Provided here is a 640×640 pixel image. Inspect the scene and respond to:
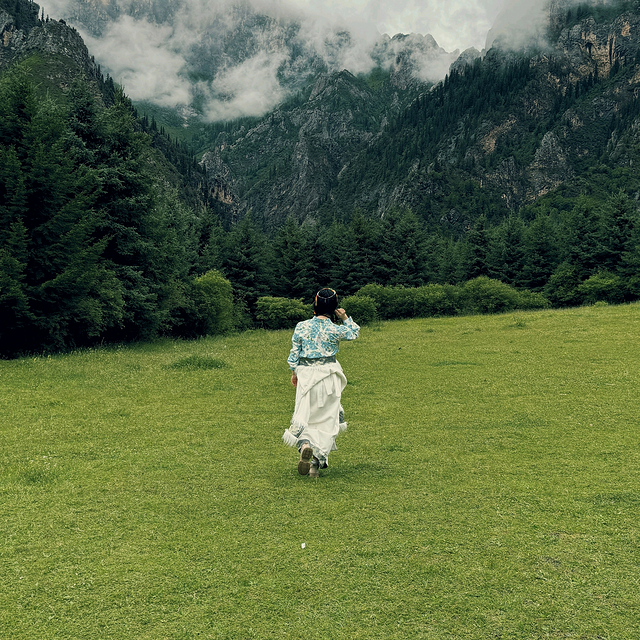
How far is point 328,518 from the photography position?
6.20 meters

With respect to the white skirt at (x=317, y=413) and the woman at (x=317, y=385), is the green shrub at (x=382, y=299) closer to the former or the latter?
the woman at (x=317, y=385)

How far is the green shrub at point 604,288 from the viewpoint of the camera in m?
45.7

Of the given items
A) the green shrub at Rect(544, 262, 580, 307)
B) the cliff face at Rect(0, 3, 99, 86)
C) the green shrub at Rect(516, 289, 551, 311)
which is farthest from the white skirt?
the cliff face at Rect(0, 3, 99, 86)

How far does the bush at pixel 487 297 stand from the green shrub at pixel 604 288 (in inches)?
308

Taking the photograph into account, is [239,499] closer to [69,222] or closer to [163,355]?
[163,355]

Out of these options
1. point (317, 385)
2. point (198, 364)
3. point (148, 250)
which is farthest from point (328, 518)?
point (148, 250)

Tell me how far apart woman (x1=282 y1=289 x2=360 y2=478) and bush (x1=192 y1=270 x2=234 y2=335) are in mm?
31184

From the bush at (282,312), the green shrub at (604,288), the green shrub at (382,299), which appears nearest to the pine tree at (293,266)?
the bush at (282,312)

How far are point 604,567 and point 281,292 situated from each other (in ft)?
193

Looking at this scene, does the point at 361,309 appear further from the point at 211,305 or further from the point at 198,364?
the point at 198,364

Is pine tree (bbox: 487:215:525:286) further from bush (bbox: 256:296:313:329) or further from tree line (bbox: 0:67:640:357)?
bush (bbox: 256:296:313:329)

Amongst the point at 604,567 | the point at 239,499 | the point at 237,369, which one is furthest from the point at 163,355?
the point at 604,567

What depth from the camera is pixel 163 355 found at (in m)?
22.7

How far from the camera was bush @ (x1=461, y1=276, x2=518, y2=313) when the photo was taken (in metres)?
44.2
